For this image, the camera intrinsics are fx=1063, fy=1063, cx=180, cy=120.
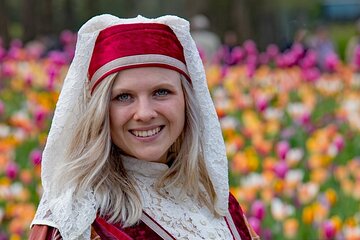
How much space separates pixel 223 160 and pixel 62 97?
44 centimetres

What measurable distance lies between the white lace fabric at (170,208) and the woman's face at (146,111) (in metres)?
0.03

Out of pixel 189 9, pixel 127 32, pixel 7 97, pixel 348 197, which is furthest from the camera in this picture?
pixel 189 9

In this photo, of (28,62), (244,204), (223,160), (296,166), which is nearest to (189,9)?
(28,62)

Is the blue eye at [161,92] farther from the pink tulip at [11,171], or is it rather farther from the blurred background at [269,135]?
the pink tulip at [11,171]

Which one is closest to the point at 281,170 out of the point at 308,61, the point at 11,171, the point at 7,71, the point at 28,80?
the point at 11,171

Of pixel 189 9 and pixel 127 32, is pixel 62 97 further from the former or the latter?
pixel 189 9

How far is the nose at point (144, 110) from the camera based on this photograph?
7.78 ft

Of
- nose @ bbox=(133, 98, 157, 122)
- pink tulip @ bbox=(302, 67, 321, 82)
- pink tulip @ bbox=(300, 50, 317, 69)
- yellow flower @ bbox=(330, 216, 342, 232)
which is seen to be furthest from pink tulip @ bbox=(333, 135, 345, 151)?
nose @ bbox=(133, 98, 157, 122)

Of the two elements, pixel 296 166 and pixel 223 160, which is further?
pixel 296 166

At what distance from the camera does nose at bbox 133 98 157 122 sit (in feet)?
7.78

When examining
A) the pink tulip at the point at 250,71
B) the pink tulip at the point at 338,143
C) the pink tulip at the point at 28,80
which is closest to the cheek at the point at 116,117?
the pink tulip at the point at 338,143

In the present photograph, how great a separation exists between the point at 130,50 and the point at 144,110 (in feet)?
0.46

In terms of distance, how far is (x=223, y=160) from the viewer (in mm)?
2621

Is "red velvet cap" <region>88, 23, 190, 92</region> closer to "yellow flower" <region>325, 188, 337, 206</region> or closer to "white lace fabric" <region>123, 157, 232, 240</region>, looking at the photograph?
"white lace fabric" <region>123, 157, 232, 240</region>
